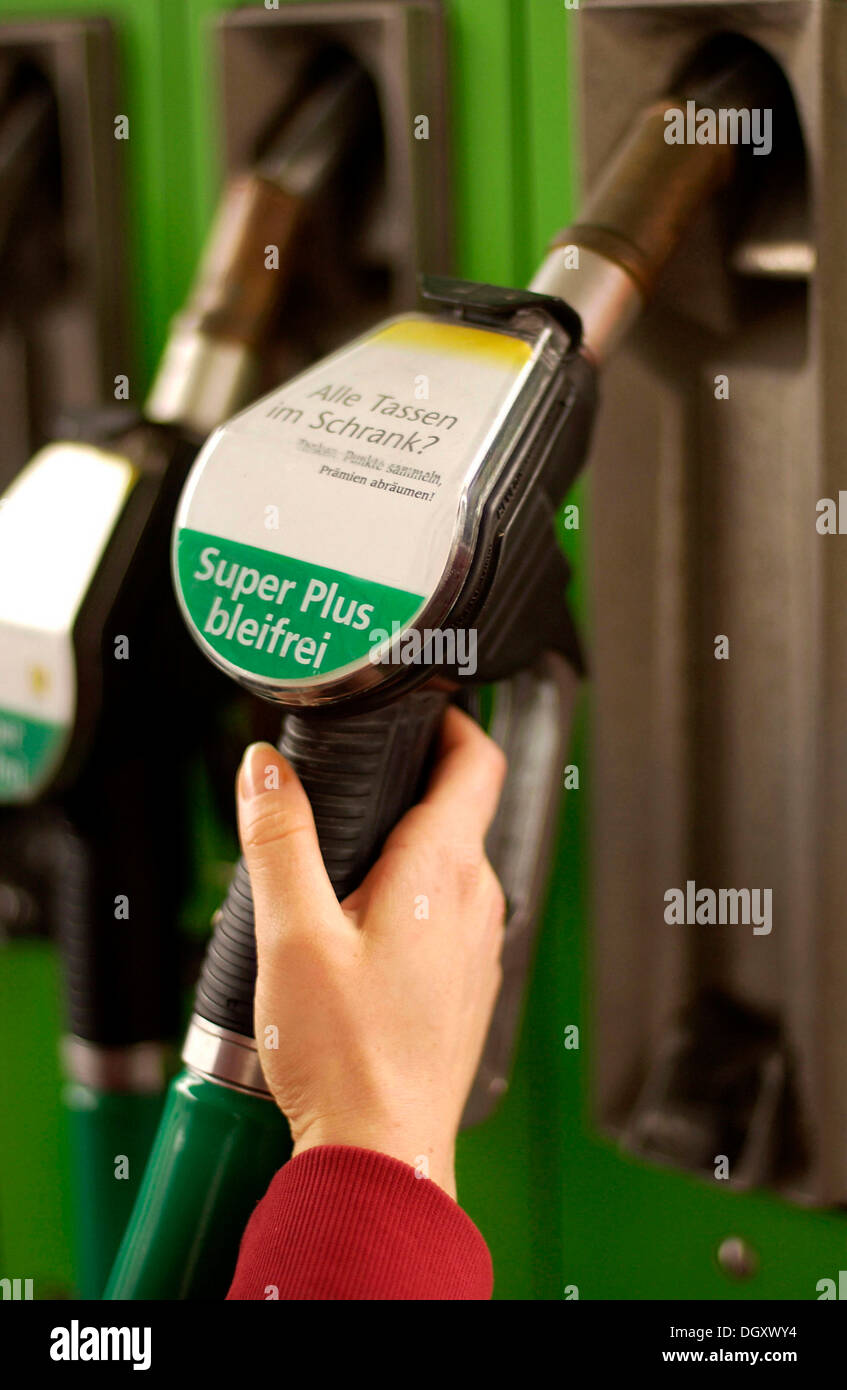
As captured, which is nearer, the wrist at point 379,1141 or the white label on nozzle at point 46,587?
the wrist at point 379,1141

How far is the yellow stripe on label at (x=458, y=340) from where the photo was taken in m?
0.66

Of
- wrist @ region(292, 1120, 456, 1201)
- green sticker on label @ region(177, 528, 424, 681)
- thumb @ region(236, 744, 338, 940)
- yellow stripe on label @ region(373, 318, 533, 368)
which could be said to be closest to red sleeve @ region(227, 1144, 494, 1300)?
wrist @ region(292, 1120, 456, 1201)

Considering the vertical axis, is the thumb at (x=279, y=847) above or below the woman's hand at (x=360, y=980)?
above

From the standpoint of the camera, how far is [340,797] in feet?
2.27

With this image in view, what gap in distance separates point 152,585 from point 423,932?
0.28 m

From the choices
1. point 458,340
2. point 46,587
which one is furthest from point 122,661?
point 458,340

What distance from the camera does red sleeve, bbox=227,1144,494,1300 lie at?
0.63 metres

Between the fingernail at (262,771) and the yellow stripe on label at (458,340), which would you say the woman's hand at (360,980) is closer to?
the fingernail at (262,771)

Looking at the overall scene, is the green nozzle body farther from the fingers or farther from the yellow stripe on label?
the yellow stripe on label

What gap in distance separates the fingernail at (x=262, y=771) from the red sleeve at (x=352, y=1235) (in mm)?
178

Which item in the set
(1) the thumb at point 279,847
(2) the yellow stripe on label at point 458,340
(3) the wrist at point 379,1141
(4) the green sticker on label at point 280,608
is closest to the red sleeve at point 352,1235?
(3) the wrist at point 379,1141
